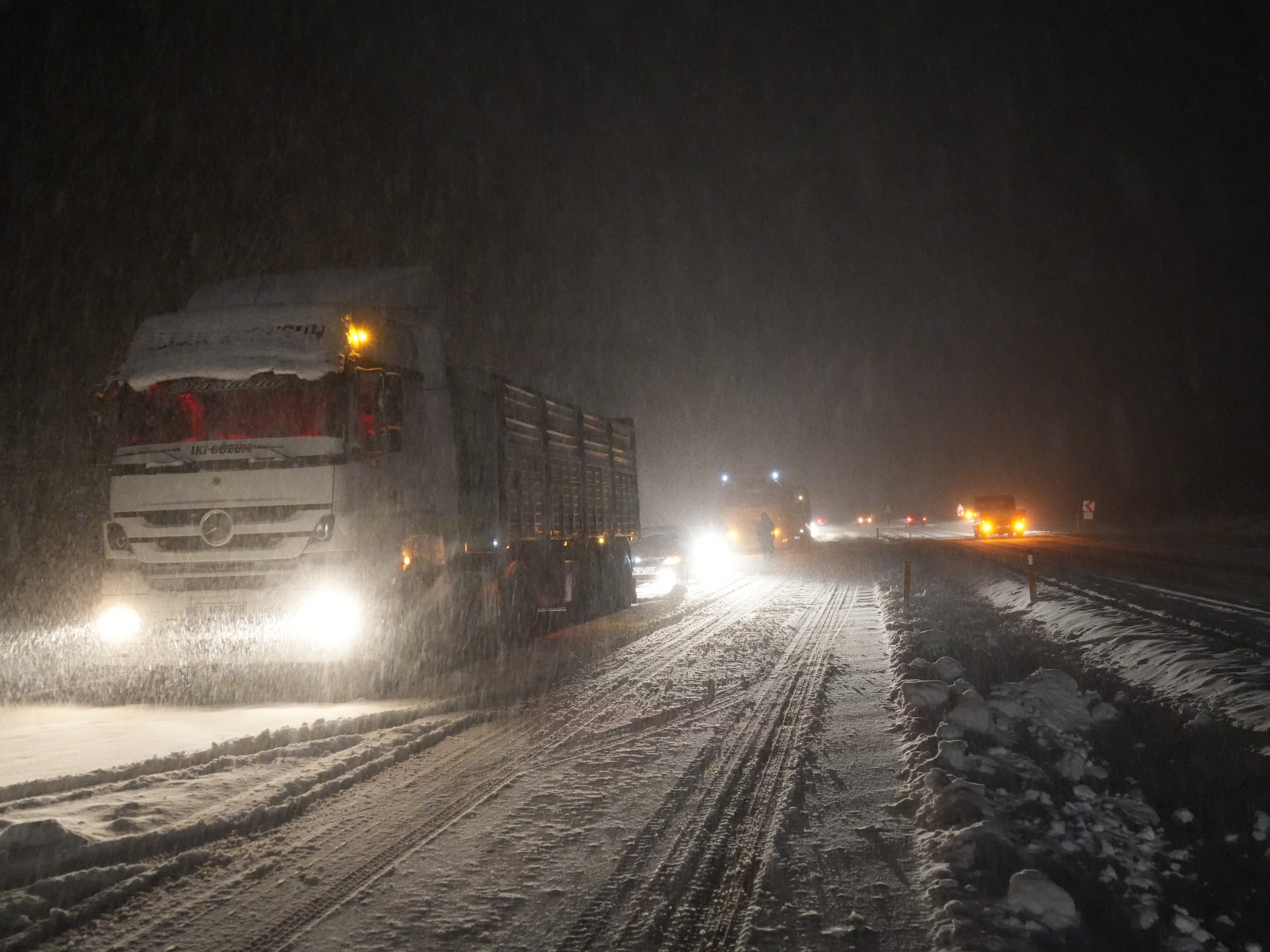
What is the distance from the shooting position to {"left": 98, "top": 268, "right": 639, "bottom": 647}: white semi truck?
9.30 metres

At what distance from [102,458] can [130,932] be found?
22.8 feet

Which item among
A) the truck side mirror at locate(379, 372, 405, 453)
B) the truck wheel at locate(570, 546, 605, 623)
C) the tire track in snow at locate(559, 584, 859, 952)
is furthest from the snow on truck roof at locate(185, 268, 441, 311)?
the tire track in snow at locate(559, 584, 859, 952)

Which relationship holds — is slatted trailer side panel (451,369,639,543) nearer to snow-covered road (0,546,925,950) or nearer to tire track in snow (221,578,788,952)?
tire track in snow (221,578,788,952)

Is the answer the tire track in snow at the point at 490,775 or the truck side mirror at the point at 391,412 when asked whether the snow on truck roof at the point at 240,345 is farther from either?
the tire track in snow at the point at 490,775

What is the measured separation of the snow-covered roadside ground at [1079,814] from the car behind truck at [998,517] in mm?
46434

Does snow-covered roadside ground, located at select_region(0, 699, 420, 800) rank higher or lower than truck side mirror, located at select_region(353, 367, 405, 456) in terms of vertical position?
lower

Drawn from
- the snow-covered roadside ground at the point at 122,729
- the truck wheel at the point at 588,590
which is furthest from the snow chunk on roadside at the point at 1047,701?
the truck wheel at the point at 588,590

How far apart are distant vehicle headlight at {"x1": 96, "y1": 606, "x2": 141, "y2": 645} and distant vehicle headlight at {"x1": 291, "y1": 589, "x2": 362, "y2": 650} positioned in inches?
61.2

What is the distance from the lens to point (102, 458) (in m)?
9.70

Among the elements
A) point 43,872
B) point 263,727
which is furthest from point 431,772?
point 43,872

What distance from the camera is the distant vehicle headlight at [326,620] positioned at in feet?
30.4

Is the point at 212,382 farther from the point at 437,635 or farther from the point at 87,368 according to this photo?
the point at 87,368

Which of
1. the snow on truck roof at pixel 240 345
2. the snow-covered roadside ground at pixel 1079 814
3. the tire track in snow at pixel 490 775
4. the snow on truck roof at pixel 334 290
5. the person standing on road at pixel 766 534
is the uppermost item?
the snow on truck roof at pixel 334 290

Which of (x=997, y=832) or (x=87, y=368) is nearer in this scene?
(x=997, y=832)
